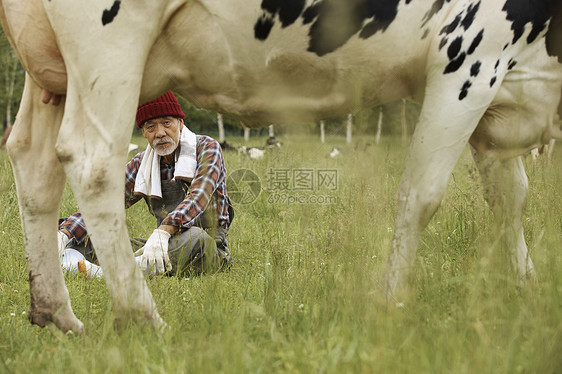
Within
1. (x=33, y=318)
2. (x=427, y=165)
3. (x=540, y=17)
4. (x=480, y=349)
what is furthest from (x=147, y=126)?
(x=480, y=349)

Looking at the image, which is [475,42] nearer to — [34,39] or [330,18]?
[330,18]

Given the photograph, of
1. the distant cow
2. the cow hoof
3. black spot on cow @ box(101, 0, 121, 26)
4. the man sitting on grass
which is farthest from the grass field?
black spot on cow @ box(101, 0, 121, 26)

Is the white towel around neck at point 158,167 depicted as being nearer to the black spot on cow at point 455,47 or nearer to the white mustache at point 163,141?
the white mustache at point 163,141

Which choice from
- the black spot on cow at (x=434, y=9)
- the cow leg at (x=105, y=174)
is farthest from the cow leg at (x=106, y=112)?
the black spot on cow at (x=434, y=9)

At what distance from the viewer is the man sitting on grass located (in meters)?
3.57

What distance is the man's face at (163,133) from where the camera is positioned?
3721 mm

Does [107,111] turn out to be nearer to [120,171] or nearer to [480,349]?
[120,171]

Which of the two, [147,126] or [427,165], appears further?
[147,126]

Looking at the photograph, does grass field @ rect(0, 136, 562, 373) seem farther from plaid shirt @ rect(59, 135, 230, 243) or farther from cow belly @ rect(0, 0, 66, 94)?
cow belly @ rect(0, 0, 66, 94)

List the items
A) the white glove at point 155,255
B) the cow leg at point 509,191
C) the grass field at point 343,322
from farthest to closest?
the white glove at point 155,255 → the cow leg at point 509,191 → the grass field at point 343,322

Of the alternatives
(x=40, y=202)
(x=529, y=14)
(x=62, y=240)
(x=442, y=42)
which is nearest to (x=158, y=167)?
(x=62, y=240)

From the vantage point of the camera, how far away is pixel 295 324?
212 cm

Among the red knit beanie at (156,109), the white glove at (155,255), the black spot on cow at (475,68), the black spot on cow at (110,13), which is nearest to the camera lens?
the black spot on cow at (110,13)

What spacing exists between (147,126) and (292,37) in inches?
70.9
